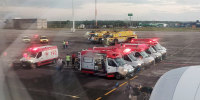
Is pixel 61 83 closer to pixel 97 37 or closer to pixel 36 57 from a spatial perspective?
pixel 36 57

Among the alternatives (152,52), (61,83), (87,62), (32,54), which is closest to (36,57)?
(32,54)

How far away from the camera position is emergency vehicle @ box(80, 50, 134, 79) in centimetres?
1134

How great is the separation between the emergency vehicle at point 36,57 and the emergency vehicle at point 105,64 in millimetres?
3680

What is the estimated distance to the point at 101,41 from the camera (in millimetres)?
27641

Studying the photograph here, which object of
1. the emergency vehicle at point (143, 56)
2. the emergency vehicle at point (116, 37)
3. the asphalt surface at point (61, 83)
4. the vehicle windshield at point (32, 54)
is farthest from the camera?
the emergency vehicle at point (116, 37)

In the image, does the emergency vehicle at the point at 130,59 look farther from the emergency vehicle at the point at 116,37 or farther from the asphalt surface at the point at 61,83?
the emergency vehicle at the point at 116,37

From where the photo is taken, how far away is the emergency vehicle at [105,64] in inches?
447

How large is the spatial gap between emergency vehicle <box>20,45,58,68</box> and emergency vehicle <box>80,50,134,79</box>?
368cm

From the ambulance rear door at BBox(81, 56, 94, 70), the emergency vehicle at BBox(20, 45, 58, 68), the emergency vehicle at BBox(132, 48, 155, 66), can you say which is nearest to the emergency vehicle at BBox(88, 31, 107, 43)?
the emergency vehicle at BBox(20, 45, 58, 68)

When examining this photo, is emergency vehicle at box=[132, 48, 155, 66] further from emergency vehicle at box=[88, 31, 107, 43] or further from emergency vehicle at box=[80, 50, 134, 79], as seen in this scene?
emergency vehicle at box=[88, 31, 107, 43]

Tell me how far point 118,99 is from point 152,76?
411 centimetres

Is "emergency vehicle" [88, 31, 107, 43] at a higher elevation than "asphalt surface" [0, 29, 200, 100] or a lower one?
higher

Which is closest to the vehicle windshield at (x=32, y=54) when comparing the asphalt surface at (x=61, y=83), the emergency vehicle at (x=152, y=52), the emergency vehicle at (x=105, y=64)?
the asphalt surface at (x=61, y=83)

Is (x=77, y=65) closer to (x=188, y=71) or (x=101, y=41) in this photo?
(x=188, y=71)
